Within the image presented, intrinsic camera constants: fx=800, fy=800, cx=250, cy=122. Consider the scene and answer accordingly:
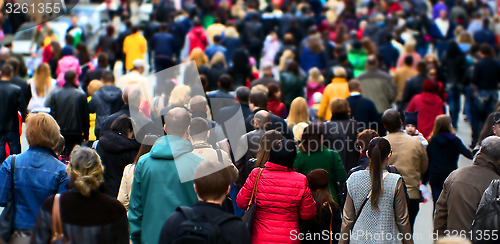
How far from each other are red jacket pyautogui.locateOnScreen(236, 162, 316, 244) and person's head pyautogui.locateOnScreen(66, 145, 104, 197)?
5.29 ft

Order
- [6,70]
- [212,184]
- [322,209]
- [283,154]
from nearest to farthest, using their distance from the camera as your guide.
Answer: [212,184] < [283,154] < [322,209] < [6,70]

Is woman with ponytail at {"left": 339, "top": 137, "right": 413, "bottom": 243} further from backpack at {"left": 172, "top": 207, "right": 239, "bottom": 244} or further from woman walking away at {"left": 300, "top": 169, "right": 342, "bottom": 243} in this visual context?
backpack at {"left": 172, "top": 207, "right": 239, "bottom": 244}

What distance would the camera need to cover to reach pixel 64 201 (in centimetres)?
518

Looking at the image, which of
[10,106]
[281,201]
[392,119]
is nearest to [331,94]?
[392,119]

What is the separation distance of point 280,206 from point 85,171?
1797mm

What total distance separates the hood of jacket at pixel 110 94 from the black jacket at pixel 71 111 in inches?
10.7

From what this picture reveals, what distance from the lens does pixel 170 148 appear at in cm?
617

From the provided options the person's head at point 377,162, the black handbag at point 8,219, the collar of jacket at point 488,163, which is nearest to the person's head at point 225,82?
the person's head at point 377,162

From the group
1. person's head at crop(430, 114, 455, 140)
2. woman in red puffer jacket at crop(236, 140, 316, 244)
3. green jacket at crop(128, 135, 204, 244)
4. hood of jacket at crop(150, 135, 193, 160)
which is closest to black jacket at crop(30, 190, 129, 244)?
green jacket at crop(128, 135, 204, 244)

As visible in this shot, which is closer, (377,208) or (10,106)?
(377,208)

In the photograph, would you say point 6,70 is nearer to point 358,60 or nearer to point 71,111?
point 71,111

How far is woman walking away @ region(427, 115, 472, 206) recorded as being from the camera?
935 cm

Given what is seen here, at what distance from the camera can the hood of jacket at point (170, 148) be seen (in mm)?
6129

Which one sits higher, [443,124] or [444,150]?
[443,124]
